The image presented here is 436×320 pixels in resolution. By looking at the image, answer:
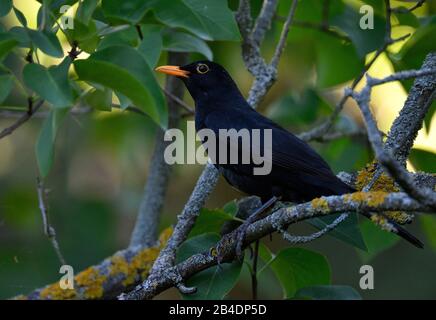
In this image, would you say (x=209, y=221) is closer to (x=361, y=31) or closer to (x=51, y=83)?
(x=51, y=83)

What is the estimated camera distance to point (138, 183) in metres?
8.62

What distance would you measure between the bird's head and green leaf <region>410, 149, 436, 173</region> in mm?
1407

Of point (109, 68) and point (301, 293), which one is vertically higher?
point (109, 68)

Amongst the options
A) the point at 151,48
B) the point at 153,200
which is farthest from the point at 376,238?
the point at 151,48

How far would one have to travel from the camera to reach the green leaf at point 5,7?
3766 mm

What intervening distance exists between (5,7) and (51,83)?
680 millimetres

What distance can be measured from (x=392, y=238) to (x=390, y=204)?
2511mm

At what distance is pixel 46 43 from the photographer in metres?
3.53

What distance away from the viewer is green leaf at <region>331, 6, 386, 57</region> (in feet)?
18.2

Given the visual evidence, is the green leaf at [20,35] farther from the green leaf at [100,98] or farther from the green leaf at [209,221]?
the green leaf at [209,221]

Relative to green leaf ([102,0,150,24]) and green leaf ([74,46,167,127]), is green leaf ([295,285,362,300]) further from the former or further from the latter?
green leaf ([102,0,150,24])

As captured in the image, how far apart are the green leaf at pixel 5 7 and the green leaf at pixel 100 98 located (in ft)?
1.84

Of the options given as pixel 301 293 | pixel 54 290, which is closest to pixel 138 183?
pixel 54 290
